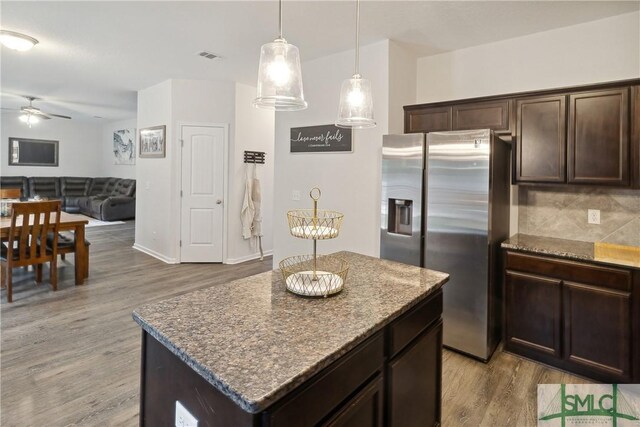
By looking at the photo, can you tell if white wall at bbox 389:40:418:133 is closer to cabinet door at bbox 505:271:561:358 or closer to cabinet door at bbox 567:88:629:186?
cabinet door at bbox 567:88:629:186

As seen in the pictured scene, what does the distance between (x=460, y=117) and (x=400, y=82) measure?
0.71 m

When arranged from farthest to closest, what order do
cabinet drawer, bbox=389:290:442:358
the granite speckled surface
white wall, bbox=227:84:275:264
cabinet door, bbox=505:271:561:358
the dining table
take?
1. white wall, bbox=227:84:275:264
2. the dining table
3. cabinet door, bbox=505:271:561:358
4. cabinet drawer, bbox=389:290:442:358
5. the granite speckled surface

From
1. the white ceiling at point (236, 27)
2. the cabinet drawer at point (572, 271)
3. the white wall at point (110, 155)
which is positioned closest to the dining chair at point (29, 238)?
the white ceiling at point (236, 27)

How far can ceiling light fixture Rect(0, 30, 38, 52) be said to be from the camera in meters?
3.41

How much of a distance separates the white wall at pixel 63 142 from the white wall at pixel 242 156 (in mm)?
7784

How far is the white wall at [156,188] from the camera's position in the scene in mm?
5238

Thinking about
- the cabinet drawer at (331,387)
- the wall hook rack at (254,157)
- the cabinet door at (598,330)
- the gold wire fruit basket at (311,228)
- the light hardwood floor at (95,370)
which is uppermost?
the wall hook rack at (254,157)

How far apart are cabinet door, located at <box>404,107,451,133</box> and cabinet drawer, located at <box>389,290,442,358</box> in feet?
6.82

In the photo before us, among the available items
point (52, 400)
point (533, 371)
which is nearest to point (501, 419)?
point (533, 371)

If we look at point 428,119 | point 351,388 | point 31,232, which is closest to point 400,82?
point 428,119

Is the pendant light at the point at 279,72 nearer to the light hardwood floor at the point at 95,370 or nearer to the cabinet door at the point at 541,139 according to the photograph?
the light hardwood floor at the point at 95,370

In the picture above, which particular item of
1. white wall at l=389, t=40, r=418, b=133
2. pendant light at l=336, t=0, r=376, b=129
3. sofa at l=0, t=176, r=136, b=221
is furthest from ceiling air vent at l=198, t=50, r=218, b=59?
sofa at l=0, t=176, r=136, b=221

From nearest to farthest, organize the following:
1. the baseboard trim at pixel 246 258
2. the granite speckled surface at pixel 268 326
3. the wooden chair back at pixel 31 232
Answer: the granite speckled surface at pixel 268 326
the wooden chair back at pixel 31 232
the baseboard trim at pixel 246 258

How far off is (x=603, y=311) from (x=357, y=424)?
6.96 ft
